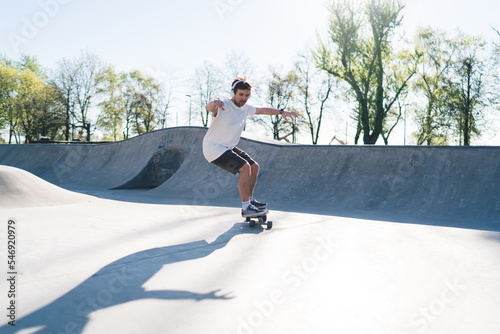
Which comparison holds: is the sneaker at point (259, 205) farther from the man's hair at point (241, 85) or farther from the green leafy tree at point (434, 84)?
the green leafy tree at point (434, 84)

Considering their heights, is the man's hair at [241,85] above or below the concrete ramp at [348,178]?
above

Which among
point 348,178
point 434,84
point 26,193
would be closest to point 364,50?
point 434,84

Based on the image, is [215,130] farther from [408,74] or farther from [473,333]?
[408,74]

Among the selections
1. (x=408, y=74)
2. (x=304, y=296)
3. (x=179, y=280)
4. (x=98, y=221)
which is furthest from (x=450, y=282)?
(x=408, y=74)

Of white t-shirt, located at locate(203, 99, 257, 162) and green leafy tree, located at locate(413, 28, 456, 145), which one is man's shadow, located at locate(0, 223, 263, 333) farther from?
green leafy tree, located at locate(413, 28, 456, 145)

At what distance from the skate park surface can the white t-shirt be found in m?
0.99

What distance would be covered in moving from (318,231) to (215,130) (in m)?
1.80

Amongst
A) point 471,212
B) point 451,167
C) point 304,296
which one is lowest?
point 304,296

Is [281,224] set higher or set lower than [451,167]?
lower

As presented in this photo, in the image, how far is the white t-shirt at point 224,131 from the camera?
431 centimetres

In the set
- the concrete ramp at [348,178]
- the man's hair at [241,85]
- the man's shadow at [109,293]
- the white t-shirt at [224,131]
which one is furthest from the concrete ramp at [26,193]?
the man's hair at [241,85]

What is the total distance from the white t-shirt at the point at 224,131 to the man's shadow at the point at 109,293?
166cm

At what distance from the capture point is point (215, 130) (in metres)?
4.36

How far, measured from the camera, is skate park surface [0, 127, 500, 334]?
1.70 metres
